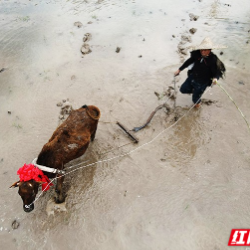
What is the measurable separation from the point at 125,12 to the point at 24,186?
7.78 meters

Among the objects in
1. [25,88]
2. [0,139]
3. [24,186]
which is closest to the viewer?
[24,186]

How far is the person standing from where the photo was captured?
3.90 m

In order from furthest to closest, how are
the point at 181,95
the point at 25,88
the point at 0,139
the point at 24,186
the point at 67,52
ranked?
the point at 67,52 → the point at 25,88 → the point at 181,95 → the point at 0,139 → the point at 24,186

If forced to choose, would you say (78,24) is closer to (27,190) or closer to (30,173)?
(30,173)

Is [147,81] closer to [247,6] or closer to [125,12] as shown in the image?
[125,12]

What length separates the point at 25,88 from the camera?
19.5 ft

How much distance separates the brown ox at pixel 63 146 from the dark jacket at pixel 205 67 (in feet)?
6.81

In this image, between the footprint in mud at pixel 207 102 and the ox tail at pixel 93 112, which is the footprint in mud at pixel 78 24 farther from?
the footprint in mud at pixel 207 102

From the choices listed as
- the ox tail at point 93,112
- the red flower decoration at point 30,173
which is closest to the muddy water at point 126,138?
the red flower decoration at point 30,173

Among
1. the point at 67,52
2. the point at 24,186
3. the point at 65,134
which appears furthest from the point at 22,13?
the point at 24,186

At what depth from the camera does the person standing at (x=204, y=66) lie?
3.90 m

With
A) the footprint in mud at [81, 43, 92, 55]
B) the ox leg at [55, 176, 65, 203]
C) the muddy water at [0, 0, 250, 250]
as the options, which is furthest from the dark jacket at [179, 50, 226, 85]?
the footprint in mud at [81, 43, 92, 55]

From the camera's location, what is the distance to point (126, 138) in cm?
475

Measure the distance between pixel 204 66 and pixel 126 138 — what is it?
6.90 feet
